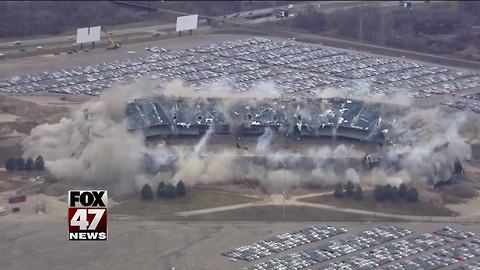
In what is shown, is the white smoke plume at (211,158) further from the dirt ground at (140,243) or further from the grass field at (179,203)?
the dirt ground at (140,243)

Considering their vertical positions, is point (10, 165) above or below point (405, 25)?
below

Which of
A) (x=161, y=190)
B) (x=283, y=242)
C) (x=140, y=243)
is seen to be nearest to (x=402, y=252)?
(x=283, y=242)

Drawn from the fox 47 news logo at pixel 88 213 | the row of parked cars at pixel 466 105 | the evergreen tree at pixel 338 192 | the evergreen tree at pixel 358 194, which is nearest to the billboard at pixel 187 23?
the row of parked cars at pixel 466 105

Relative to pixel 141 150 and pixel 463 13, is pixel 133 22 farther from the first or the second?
pixel 141 150

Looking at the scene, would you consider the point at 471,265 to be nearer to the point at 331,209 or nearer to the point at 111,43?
the point at 331,209

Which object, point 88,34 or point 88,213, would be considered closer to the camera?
point 88,213

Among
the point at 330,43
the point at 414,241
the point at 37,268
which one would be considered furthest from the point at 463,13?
the point at 37,268
